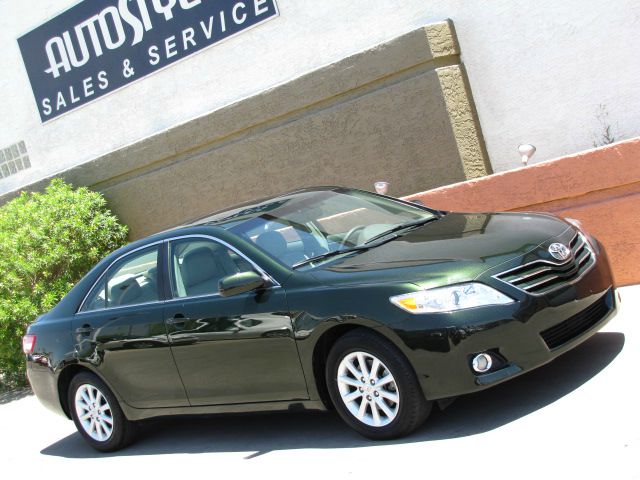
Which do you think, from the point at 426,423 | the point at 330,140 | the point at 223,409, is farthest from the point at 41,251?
the point at 426,423

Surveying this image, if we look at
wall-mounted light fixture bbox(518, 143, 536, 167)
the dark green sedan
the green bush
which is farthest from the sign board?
the dark green sedan

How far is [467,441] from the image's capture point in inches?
203

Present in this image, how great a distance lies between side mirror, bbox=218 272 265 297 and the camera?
18.9ft

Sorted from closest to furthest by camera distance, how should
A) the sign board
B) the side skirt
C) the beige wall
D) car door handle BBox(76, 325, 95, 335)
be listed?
the side skirt → car door handle BBox(76, 325, 95, 335) → the beige wall → the sign board

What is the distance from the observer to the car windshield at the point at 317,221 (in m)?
6.10

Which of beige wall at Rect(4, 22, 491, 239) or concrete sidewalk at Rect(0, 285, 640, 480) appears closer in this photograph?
concrete sidewalk at Rect(0, 285, 640, 480)

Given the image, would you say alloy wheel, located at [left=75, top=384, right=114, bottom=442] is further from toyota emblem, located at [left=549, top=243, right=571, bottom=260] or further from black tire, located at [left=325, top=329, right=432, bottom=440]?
toyota emblem, located at [left=549, top=243, right=571, bottom=260]

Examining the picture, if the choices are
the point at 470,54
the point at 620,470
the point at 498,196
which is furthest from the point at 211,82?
the point at 620,470

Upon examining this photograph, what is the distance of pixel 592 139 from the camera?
9.41 m

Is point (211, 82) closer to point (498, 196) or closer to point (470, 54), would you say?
point (470, 54)

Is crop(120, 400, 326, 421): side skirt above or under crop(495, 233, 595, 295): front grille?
under

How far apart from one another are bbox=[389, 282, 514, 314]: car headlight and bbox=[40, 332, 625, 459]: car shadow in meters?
0.76

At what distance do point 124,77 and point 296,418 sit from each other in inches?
290

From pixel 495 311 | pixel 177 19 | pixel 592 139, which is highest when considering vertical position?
pixel 177 19
